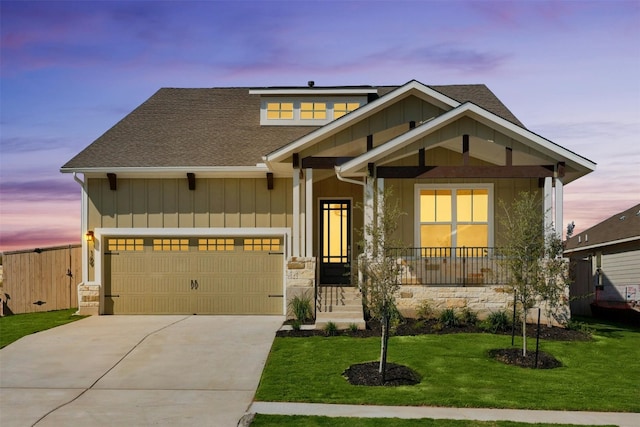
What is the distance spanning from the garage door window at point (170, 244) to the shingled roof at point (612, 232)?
11.8 metres

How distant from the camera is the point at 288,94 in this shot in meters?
20.7

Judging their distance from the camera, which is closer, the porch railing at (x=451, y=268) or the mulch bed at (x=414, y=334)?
the mulch bed at (x=414, y=334)

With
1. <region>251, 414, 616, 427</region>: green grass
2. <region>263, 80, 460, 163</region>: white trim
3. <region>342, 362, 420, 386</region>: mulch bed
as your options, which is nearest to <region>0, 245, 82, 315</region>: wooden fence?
<region>263, 80, 460, 163</region>: white trim

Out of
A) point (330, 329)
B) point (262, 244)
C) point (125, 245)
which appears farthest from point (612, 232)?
point (125, 245)

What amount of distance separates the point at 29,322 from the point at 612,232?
66.2ft

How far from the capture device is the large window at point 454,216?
17.4 meters

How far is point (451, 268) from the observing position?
16859 millimetres

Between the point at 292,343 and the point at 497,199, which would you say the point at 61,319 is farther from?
the point at 497,199

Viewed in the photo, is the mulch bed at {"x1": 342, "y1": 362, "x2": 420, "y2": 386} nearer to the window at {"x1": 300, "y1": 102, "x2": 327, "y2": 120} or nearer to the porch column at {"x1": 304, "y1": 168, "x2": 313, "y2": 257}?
the porch column at {"x1": 304, "y1": 168, "x2": 313, "y2": 257}

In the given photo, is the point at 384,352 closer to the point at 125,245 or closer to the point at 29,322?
the point at 125,245

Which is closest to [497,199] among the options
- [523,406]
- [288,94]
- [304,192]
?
[304,192]

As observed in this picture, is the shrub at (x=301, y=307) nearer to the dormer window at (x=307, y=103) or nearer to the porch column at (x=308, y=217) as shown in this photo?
the porch column at (x=308, y=217)

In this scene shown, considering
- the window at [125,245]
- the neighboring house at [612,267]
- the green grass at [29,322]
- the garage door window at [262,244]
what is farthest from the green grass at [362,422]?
the neighboring house at [612,267]

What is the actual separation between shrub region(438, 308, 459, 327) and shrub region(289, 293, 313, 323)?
127 inches
